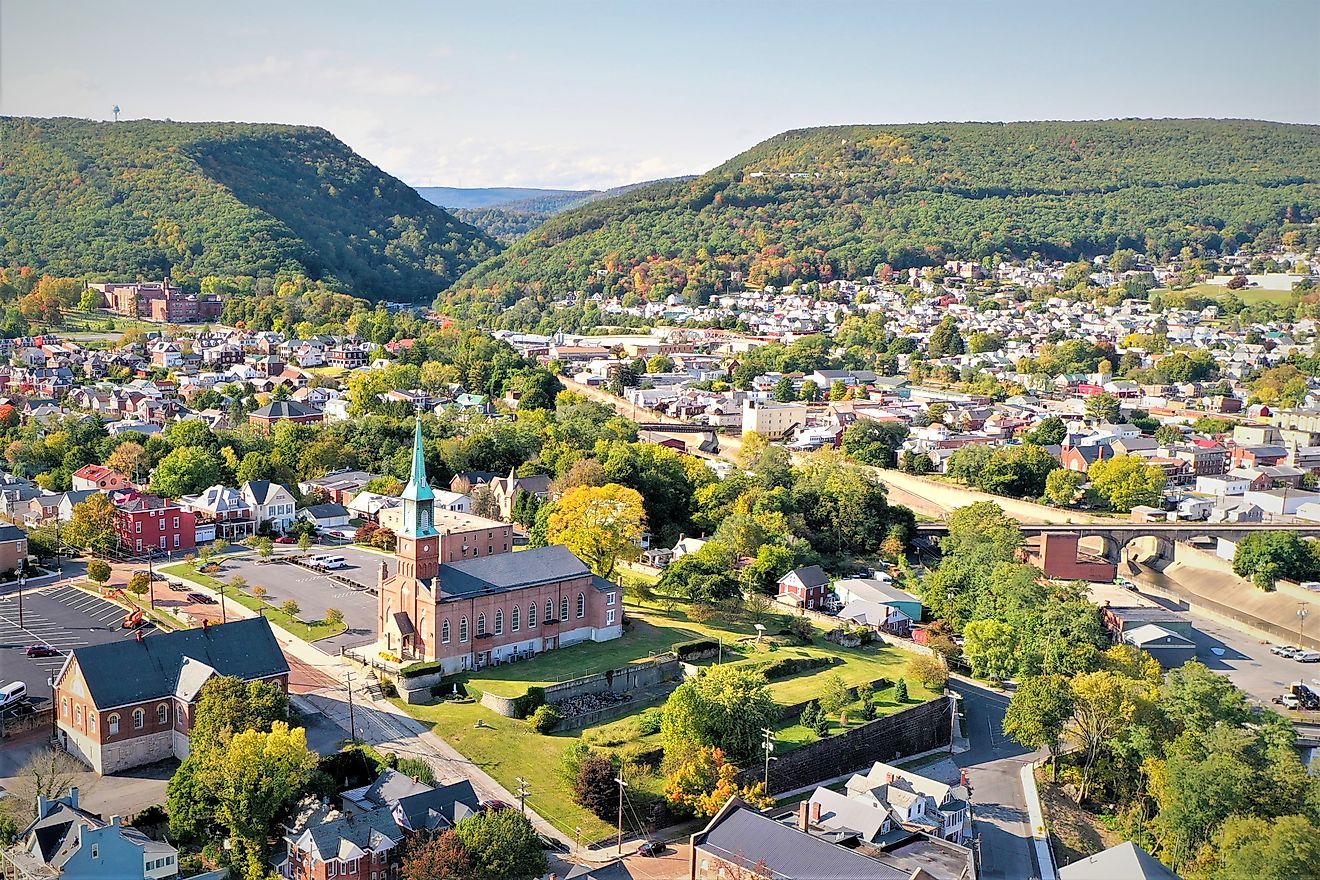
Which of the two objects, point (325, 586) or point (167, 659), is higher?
point (167, 659)

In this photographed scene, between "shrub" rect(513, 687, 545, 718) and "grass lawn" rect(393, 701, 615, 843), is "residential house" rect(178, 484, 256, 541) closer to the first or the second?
"grass lawn" rect(393, 701, 615, 843)

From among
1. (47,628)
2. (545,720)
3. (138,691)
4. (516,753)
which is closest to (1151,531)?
(545,720)

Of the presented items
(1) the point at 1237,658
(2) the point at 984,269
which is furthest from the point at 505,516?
(2) the point at 984,269

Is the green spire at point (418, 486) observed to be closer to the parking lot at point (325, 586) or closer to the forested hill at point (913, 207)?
the parking lot at point (325, 586)

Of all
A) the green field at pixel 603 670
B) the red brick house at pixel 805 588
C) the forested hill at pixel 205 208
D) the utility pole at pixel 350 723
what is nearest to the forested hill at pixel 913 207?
the forested hill at pixel 205 208

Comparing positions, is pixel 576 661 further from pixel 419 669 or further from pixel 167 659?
pixel 167 659

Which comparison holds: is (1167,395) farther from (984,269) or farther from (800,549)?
(984,269)
